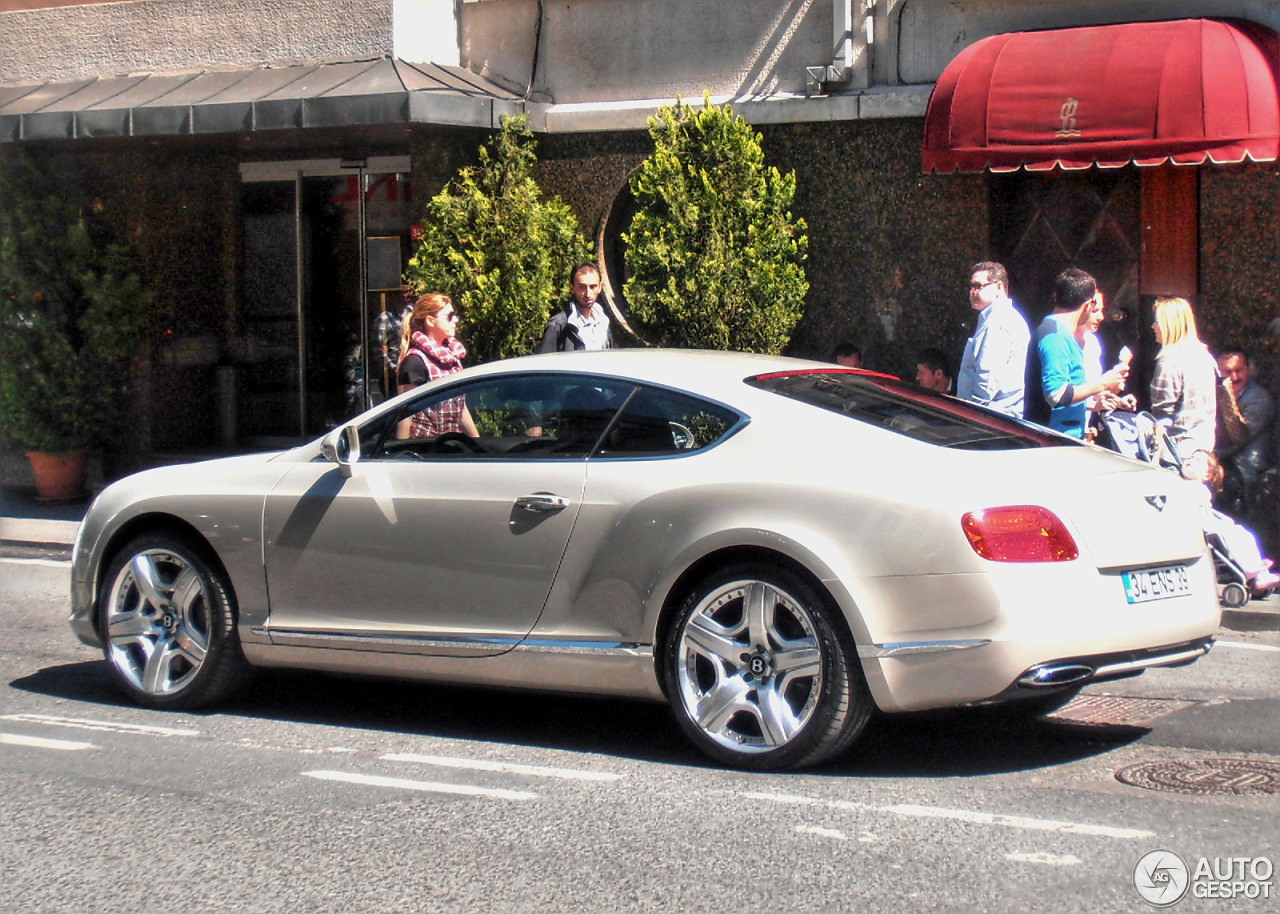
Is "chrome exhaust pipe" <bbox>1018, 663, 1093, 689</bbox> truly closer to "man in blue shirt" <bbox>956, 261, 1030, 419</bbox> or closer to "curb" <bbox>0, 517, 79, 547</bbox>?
"man in blue shirt" <bbox>956, 261, 1030, 419</bbox>


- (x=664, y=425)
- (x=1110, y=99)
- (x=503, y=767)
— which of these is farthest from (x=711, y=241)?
(x=503, y=767)

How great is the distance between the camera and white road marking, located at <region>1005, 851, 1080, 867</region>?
4.75 meters

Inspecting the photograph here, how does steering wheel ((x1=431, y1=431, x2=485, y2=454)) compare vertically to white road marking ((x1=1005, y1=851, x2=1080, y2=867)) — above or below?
above

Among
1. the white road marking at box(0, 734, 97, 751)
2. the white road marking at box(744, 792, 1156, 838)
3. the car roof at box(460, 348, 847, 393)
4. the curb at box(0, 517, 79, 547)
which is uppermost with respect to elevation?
the car roof at box(460, 348, 847, 393)

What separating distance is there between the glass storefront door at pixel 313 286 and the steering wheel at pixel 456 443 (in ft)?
29.2

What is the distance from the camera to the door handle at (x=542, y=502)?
6.15 metres

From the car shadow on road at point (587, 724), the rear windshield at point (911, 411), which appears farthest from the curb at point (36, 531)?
the rear windshield at point (911, 411)

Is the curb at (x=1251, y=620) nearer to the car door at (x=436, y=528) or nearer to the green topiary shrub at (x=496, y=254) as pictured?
the car door at (x=436, y=528)

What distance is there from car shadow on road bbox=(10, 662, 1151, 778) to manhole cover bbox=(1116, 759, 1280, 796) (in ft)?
0.87

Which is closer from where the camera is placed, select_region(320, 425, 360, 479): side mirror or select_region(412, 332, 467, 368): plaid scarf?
select_region(320, 425, 360, 479): side mirror

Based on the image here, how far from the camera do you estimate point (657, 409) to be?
621 centimetres

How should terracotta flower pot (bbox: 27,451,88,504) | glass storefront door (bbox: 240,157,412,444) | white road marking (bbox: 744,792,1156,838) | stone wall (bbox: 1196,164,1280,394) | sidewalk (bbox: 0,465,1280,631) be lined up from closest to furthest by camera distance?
white road marking (bbox: 744,792,1156,838)
sidewalk (bbox: 0,465,1280,631)
stone wall (bbox: 1196,164,1280,394)
terracotta flower pot (bbox: 27,451,88,504)
glass storefront door (bbox: 240,157,412,444)

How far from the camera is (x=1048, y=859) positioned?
479 cm

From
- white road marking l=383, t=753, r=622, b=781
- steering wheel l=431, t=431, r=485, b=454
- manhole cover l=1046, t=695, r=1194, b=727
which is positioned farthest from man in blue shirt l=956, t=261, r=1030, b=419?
white road marking l=383, t=753, r=622, b=781
